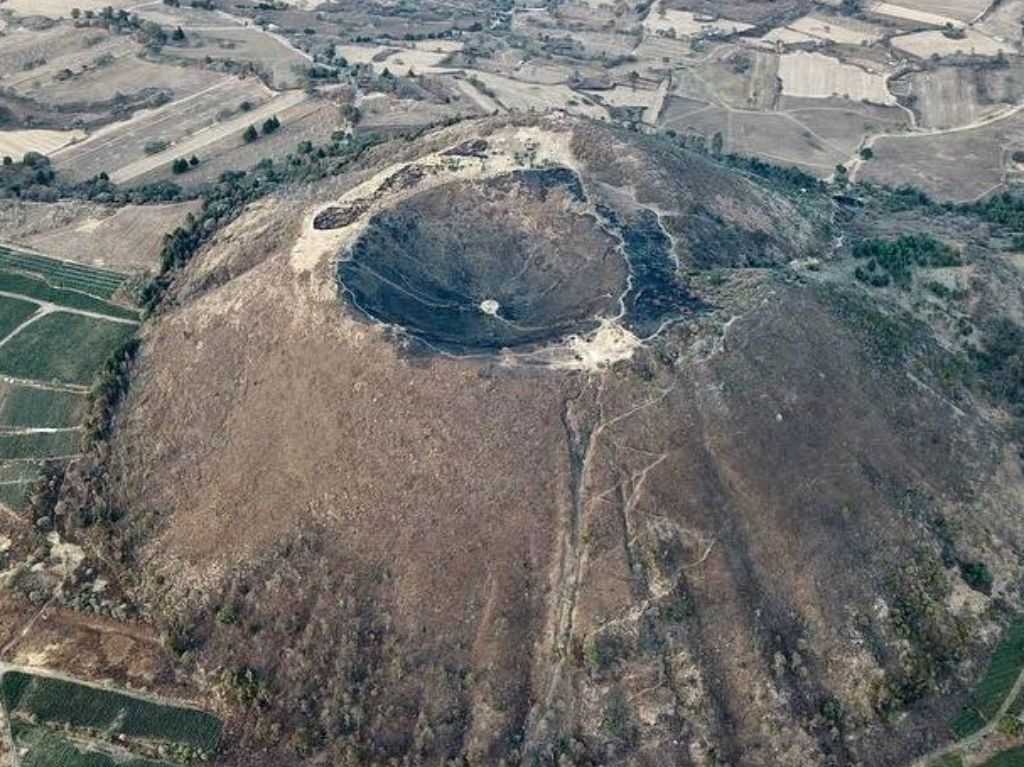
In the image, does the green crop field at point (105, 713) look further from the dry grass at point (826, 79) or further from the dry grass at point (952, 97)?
the dry grass at point (826, 79)

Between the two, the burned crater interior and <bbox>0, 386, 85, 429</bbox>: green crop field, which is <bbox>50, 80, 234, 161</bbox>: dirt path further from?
the burned crater interior

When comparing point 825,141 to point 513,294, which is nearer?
point 513,294

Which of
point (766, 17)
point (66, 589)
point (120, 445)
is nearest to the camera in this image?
point (66, 589)

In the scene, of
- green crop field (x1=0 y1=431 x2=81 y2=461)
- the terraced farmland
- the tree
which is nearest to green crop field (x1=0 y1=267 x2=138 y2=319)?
the terraced farmland

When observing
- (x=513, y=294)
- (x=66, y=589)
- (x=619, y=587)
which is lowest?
(x=66, y=589)

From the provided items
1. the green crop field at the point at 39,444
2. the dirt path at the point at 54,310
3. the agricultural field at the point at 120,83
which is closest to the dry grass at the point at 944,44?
the agricultural field at the point at 120,83

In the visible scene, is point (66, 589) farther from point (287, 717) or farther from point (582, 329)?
point (582, 329)

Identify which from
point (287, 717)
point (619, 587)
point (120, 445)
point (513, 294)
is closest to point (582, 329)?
point (513, 294)
